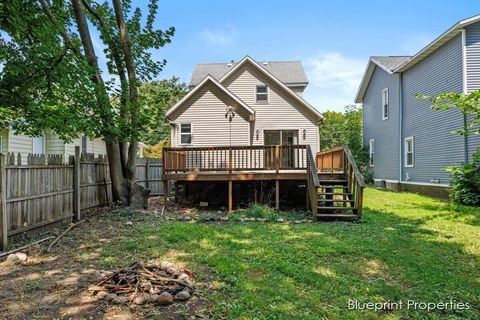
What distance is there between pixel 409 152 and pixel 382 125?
124 inches

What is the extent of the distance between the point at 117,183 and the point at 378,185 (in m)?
14.3

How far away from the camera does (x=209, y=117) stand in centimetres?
1456

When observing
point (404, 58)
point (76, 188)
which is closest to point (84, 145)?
point (76, 188)

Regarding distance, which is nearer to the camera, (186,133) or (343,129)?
(186,133)

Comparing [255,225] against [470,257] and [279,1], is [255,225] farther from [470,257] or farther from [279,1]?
[279,1]

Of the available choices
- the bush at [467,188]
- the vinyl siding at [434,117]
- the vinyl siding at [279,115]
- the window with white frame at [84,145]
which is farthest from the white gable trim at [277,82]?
the window with white frame at [84,145]

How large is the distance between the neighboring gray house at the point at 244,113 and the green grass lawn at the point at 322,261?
25.4ft

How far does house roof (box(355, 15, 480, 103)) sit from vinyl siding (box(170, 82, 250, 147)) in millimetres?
7699

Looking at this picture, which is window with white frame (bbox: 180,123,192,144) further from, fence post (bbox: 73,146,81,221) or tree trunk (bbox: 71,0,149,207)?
fence post (bbox: 73,146,81,221)

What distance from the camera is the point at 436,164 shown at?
12.0 metres

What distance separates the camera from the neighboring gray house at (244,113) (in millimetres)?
14500

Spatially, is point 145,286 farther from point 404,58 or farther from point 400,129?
point 404,58

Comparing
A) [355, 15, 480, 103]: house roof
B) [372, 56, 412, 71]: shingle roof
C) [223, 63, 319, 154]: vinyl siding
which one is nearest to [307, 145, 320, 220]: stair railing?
[223, 63, 319, 154]: vinyl siding

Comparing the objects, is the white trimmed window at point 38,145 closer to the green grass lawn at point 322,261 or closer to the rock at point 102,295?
the green grass lawn at point 322,261
